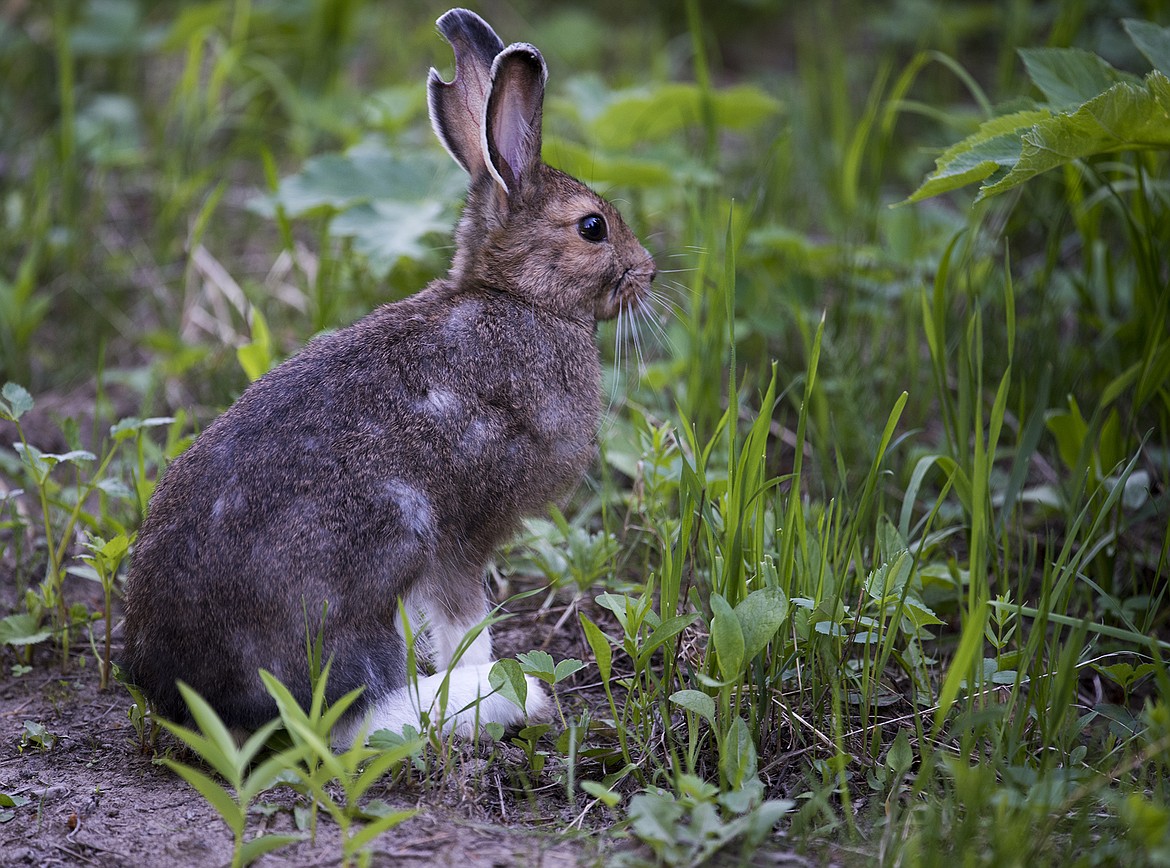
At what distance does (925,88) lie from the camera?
7281mm

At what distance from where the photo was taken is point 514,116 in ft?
12.1

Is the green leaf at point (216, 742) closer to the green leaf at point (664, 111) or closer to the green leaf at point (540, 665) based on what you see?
the green leaf at point (540, 665)

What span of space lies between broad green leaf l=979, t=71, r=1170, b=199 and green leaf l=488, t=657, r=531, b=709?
1.80 meters

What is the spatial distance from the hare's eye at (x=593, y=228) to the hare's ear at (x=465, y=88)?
1.27 feet

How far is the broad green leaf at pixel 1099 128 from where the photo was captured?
10.7 feet

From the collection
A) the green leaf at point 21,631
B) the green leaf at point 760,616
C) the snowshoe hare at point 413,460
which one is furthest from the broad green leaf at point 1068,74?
the green leaf at point 21,631

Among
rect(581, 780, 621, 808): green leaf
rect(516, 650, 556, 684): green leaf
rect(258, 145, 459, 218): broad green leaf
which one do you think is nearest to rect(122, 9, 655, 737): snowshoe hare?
rect(516, 650, 556, 684): green leaf

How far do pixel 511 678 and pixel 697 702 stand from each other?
1.58 ft

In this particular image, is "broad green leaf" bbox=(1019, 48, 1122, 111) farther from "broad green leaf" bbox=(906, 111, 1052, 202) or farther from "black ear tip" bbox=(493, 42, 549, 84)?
"black ear tip" bbox=(493, 42, 549, 84)

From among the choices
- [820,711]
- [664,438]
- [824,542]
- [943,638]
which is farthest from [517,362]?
[943,638]

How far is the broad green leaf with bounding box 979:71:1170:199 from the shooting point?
3254 mm

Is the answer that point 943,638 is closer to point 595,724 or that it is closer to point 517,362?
point 595,724

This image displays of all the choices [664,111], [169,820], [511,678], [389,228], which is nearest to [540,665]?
[511,678]

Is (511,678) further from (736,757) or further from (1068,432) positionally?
(1068,432)
